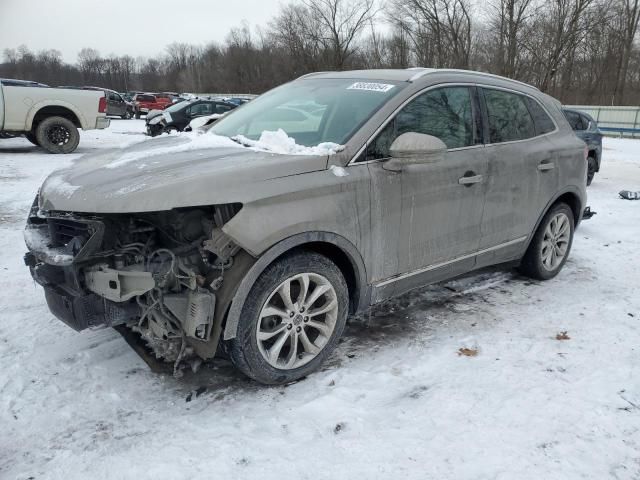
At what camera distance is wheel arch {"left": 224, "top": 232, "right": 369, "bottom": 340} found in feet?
8.95

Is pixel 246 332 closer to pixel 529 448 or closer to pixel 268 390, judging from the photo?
pixel 268 390

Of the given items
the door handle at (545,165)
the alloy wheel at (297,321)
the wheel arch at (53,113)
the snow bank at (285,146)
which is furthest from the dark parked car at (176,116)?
the alloy wheel at (297,321)

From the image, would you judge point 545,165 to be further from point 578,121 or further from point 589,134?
point 578,121

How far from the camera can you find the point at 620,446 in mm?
2578

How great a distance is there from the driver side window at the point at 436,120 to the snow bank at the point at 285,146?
0.26 metres

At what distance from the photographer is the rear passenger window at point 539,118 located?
177 inches

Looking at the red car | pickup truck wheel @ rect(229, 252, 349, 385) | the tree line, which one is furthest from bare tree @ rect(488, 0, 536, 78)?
pickup truck wheel @ rect(229, 252, 349, 385)

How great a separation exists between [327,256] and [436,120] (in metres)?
1.28

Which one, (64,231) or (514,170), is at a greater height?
(514,170)

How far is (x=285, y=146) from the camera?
3.20 metres

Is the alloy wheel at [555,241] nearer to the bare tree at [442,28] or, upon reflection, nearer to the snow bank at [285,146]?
the snow bank at [285,146]

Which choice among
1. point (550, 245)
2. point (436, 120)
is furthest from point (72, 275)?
point (550, 245)

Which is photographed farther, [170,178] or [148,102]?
[148,102]

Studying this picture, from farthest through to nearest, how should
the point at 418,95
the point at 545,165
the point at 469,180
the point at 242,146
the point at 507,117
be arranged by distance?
the point at 545,165
the point at 507,117
the point at 469,180
the point at 418,95
the point at 242,146
